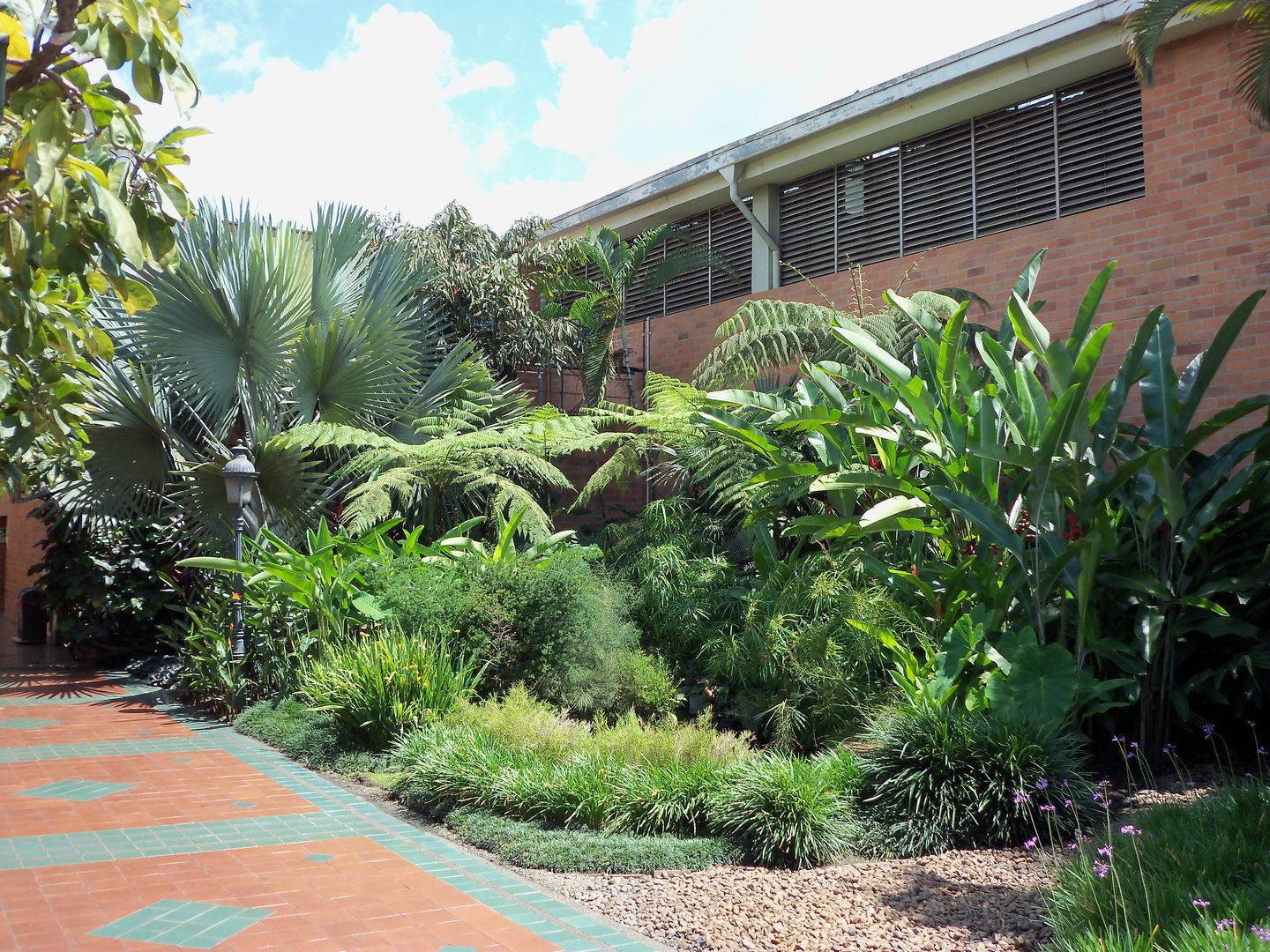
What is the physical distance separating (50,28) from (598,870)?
4370mm

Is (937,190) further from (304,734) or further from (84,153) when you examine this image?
(84,153)

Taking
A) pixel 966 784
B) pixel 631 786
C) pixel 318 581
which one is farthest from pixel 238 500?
pixel 966 784

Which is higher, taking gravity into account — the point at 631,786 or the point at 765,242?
the point at 765,242

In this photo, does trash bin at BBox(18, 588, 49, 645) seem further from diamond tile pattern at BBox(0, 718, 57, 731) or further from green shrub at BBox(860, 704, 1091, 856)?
green shrub at BBox(860, 704, 1091, 856)

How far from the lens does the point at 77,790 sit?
727cm

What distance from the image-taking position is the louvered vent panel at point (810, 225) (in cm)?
1342

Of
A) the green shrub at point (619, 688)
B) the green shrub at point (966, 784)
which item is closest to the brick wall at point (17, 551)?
the green shrub at point (619, 688)

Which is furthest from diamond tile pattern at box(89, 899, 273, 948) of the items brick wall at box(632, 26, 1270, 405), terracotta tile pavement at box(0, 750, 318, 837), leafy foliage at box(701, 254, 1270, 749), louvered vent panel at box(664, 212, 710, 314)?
louvered vent panel at box(664, 212, 710, 314)

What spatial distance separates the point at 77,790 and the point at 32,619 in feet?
40.6

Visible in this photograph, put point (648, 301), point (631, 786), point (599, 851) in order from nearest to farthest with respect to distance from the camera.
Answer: point (599, 851) < point (631, 786) < point (648, 301)

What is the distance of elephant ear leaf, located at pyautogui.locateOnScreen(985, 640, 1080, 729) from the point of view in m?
5.93

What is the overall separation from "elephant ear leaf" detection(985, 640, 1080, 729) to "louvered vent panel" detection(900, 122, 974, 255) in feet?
22.9

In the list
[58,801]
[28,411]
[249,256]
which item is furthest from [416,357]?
[28,411]

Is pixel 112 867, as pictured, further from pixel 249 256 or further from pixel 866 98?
pixel 866 98
